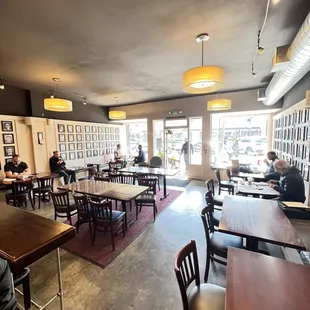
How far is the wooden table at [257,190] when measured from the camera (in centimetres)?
306

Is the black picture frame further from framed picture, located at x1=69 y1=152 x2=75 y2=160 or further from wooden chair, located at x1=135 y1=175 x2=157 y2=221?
wooden chair, located at x1=135 y1=175 x2=157 y2=221

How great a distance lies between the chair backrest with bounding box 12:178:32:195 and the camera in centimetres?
409

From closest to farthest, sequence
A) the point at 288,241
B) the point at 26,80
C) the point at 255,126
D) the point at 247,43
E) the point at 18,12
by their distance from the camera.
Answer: the point at 288,241 → the point at 18,12 → the point at 247,43 → the point at 26,80 → the point at 255,126

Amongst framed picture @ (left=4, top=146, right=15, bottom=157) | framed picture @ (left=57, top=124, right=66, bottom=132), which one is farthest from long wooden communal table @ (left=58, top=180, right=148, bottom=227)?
framed picture @ (left=57, top=124, right=66, bottom=132)

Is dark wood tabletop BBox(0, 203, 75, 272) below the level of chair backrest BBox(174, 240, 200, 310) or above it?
above

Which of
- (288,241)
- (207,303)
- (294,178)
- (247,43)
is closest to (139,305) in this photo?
(207,303)

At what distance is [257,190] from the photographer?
3217 millimetres

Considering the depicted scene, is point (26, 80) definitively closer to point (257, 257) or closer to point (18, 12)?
point (18, 12)

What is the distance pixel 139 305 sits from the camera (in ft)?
6.03

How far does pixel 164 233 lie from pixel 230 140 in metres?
5.02

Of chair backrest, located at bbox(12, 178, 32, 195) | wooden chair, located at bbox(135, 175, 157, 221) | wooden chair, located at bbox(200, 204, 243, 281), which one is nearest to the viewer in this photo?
wooden chair, located at bbox(200, 204, 243, 281)

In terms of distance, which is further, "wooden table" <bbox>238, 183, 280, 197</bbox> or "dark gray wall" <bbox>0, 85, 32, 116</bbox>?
"dark gray wall" <bbox>0, 85, 32, 116</bbox>

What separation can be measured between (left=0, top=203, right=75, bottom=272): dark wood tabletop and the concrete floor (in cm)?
98

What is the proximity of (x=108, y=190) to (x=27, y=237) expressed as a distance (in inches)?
83.3
